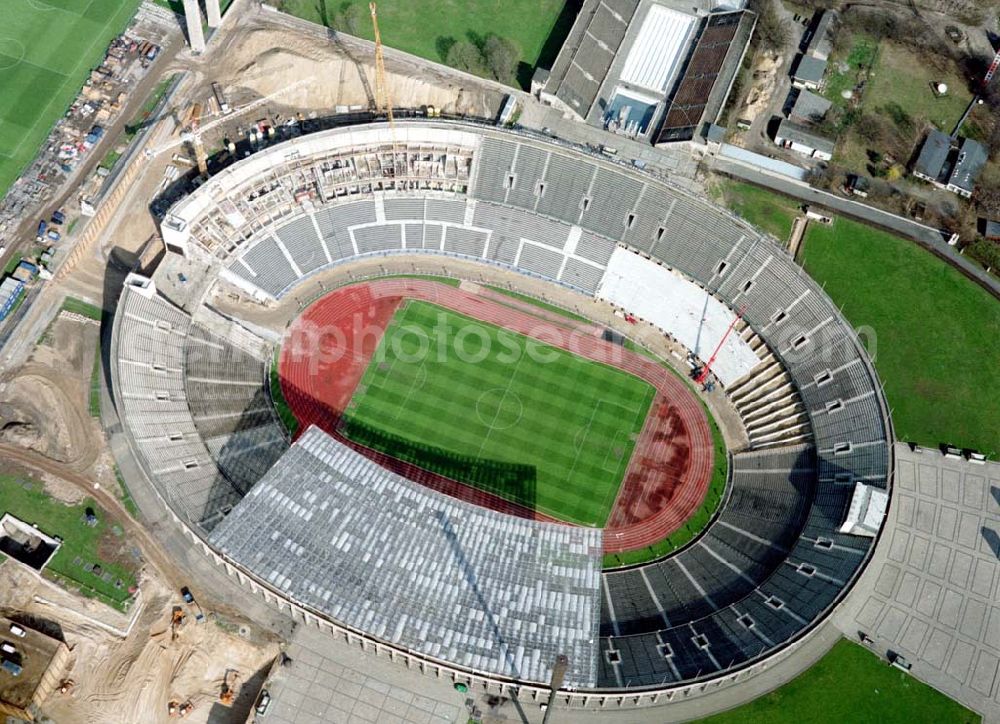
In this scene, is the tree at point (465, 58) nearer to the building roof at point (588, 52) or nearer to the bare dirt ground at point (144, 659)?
the building roof at point (588, 52)

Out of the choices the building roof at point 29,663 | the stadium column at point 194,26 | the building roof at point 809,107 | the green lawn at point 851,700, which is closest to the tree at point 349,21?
the stadium column at point 194,26

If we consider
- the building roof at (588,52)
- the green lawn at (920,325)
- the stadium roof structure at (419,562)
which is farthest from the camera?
the building roof at (588,52)

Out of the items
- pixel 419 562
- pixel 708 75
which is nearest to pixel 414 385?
pixel 419 562

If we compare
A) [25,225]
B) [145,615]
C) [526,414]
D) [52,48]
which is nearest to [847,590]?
[526,414]

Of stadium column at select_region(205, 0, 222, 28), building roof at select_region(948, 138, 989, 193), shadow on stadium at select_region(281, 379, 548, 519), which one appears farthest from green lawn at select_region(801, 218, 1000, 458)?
stadium column at select_region(205, 0, 222, 28)

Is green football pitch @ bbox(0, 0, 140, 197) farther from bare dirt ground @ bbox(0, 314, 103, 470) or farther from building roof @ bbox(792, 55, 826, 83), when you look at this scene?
building roof @ bbox(792, 55, 826, 83)

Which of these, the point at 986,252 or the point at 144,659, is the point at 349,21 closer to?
the point at 144,659

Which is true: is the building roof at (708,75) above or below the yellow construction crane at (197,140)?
above
